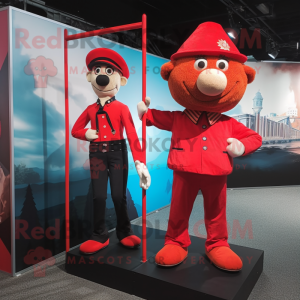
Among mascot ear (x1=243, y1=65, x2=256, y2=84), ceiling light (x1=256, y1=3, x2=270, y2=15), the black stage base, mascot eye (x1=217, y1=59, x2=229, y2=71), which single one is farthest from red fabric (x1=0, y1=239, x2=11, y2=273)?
ceiling light (x1=256, y1=3, x2=270, y2=15)

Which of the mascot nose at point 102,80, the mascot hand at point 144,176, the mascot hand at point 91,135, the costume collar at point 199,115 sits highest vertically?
the mascot nose at point 102,80

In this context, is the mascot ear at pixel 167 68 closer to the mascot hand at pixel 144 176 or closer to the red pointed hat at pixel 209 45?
the red pointed hat at pixel 209 45

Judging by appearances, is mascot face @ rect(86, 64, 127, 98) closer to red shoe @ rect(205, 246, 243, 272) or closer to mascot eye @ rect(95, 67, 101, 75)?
mascot eye @ rect(95, 67, 101, 75)

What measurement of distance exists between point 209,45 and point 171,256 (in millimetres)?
1293

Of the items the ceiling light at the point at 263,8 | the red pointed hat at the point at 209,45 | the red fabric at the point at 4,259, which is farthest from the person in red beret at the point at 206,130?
the ceiling light at the point at 263,8

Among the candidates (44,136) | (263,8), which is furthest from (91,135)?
(263,8)

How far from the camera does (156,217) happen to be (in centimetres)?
368

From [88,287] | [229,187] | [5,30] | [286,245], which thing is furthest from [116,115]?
[229,187]

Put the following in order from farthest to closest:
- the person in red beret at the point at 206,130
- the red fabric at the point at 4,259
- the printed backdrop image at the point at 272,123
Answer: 1. the printed backdrop image at the point at 272,123
2. the red fabric at the point at 4,259
3. the person in red beret at the point at 206,130

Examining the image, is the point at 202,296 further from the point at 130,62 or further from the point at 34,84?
the point at 130,62

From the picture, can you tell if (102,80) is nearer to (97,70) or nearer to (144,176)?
(97,70)

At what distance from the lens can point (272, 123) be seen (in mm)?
5281

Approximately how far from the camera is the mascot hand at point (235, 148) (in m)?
1.92

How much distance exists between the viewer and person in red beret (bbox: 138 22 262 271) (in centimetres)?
186
